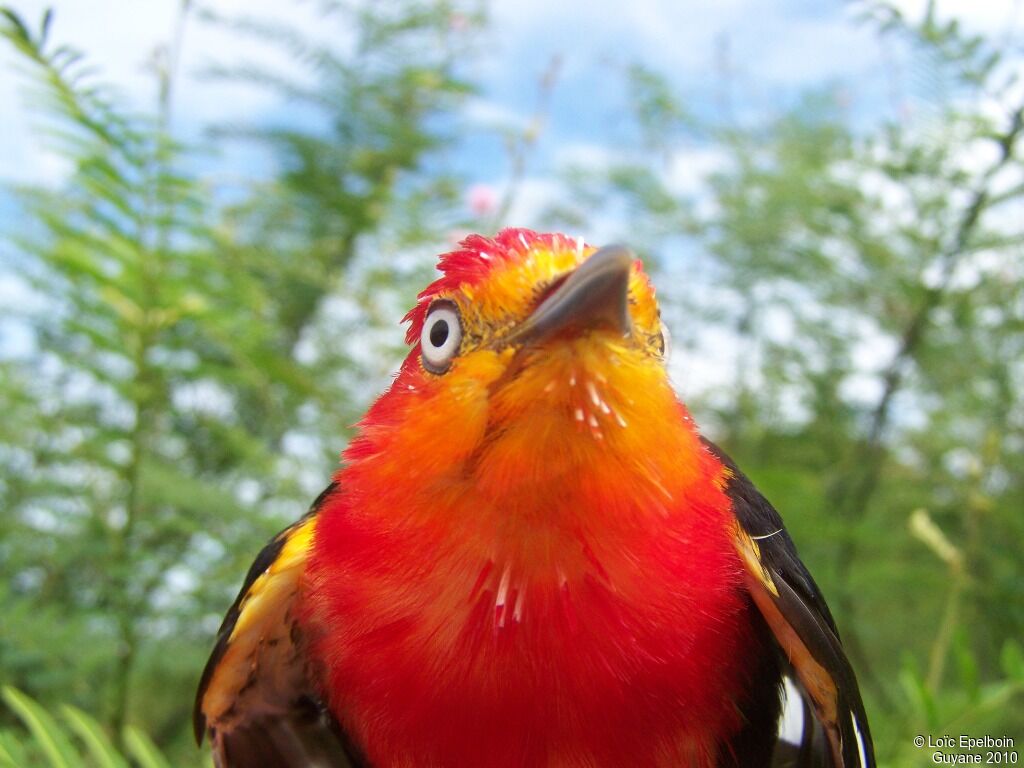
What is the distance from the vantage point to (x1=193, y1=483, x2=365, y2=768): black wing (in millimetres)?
1025

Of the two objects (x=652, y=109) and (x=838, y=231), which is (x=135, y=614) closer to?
(x=838, y=231)

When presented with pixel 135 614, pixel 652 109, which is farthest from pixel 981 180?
pixel 135 614

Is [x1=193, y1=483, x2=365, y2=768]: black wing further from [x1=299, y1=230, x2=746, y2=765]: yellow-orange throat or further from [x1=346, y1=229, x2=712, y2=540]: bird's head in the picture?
[x1=346, y1=229, x2=712, y2=540]: bird's head

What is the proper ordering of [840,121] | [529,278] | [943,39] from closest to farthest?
[529,278]
[943,39]
[840,121]

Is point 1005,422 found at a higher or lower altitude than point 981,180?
lower

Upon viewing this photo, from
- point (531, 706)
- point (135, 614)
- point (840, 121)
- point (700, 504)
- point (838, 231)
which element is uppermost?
point (840, 121)

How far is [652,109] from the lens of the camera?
321cm

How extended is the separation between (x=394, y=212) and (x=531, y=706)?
1.98 m

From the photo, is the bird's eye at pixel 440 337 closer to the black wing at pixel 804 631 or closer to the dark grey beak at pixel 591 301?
the dark grey beak at pixel 591 301

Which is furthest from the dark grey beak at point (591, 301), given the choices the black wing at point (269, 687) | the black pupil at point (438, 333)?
the black wing at point (269, 687)

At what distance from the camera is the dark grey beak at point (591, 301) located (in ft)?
2.11

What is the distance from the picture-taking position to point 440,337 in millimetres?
A: 791

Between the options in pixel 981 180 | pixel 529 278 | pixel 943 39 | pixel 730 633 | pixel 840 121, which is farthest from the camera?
pixel 840 121


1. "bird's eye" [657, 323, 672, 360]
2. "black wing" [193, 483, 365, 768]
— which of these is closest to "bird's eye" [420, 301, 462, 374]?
"bird's eye" [657, 323, 672, 360]
